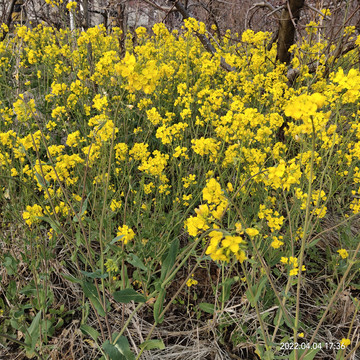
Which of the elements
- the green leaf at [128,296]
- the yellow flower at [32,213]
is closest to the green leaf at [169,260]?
the green leaf at [128,296]

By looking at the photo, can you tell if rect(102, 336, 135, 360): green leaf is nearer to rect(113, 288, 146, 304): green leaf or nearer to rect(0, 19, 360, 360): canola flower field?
rect(0, 19, 360, 360): canola flower field

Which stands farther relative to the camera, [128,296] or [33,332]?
[33,332]

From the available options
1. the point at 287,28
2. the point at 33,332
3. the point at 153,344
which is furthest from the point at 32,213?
the point at 287,28

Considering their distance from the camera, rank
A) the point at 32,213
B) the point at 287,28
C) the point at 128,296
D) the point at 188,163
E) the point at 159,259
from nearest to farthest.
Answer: the point at 128,296 → the point at 32,213 → the point at 159,259 → the point at 188,163 → the point at 287,28

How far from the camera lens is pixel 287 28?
11.0ft

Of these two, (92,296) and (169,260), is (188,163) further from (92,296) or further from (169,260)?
(92,296)

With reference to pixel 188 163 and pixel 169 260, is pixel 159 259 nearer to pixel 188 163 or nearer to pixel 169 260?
pixel 169 260

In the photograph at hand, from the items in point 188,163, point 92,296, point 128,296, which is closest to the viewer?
point 128,296

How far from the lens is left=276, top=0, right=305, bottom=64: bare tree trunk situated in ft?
10.2

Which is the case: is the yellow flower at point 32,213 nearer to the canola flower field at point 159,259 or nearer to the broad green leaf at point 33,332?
the canola flower field at point 159,259

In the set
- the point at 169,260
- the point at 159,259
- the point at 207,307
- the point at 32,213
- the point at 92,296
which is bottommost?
the point at 207,307

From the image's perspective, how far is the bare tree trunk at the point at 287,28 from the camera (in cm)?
311

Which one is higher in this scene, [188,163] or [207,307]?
[188,163]

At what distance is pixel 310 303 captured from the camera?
2.12 m
